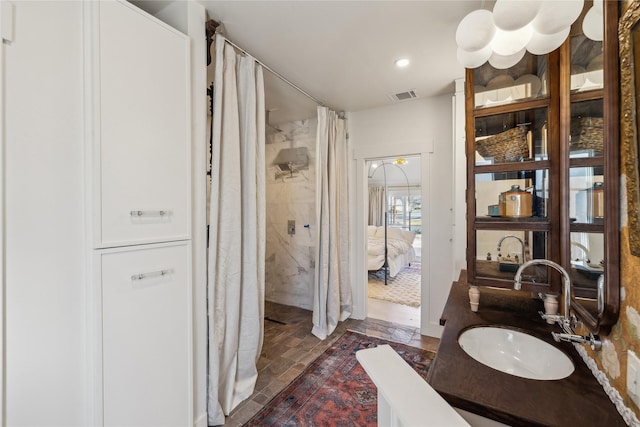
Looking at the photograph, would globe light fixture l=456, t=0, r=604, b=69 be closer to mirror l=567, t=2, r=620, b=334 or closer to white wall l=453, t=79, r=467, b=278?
mirror l=567, t=2, r=620, b=334

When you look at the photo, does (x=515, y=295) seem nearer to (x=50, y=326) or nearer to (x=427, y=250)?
(x=427, y=250)

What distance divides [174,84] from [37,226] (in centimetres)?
89

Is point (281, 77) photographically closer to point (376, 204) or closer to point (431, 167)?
point (431, 167)

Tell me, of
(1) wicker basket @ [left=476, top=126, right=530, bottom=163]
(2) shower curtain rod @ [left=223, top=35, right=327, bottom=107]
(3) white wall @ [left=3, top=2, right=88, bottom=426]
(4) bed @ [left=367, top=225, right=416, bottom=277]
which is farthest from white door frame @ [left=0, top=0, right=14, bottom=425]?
(4) bed @ [left=367, top=225, right=416, bottom=277]

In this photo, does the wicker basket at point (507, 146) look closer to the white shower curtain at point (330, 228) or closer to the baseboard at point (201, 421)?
the white shower curtain at point (330, 228)

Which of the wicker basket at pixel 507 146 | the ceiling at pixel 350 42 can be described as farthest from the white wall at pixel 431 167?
the wicker basket at pixel 507 146

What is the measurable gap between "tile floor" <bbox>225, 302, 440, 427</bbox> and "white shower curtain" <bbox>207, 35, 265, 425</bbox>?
12 cm

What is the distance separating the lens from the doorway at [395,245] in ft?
12.0

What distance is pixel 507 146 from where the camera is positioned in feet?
4.84

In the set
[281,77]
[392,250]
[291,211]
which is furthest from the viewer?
[392,250]

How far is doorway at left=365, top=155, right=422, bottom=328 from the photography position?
12.0 ft

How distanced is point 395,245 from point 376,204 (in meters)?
2.97

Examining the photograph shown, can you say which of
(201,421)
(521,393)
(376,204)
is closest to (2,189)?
(201,421)

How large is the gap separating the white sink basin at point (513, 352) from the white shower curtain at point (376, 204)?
23.3ft
